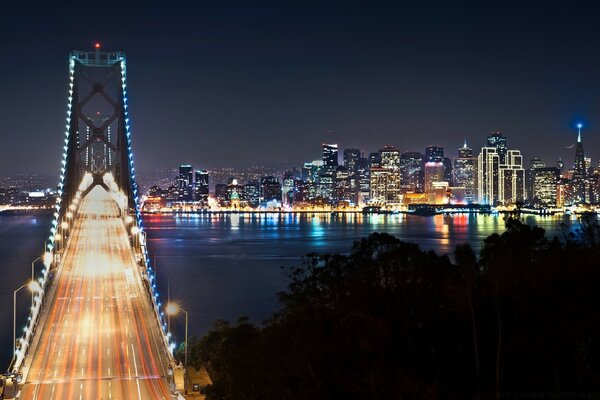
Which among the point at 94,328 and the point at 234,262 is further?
the point at 234,262

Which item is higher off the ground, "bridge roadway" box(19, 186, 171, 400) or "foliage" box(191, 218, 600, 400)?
"foliage" box(191, 218, 600, 400)

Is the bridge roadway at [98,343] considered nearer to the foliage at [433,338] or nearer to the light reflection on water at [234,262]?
the foliage at [433,338]

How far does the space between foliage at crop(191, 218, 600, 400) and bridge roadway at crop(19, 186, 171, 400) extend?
1203 mm

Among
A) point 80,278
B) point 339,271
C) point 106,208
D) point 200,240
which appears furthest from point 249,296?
point 106,208

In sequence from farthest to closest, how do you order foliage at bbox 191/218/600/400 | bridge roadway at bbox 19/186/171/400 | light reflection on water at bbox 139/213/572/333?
light reflection on water at bbox 139/213/572/333
bridge roadway at bbox 19/186/171/400
foliage at bbox 191/218/600/400

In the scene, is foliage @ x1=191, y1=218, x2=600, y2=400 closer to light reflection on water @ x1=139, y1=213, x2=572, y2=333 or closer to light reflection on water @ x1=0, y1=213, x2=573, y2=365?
light reflection on water @ x1=0, y1=213, x2=573, y2=365

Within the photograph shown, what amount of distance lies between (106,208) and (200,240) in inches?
343

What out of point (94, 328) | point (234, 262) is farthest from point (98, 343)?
point (234, 262)

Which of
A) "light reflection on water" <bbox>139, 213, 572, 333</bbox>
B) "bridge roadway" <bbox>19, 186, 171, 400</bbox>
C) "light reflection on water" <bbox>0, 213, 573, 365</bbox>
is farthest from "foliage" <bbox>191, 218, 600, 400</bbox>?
"light reflection on water" <bbox>139, 213, 572, 333</bbox>

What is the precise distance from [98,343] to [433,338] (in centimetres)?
654

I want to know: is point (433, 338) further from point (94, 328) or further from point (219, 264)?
point (219, 264)

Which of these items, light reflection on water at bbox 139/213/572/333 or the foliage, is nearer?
the foliage

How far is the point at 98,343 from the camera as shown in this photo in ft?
51.8

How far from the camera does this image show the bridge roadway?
12527mm
